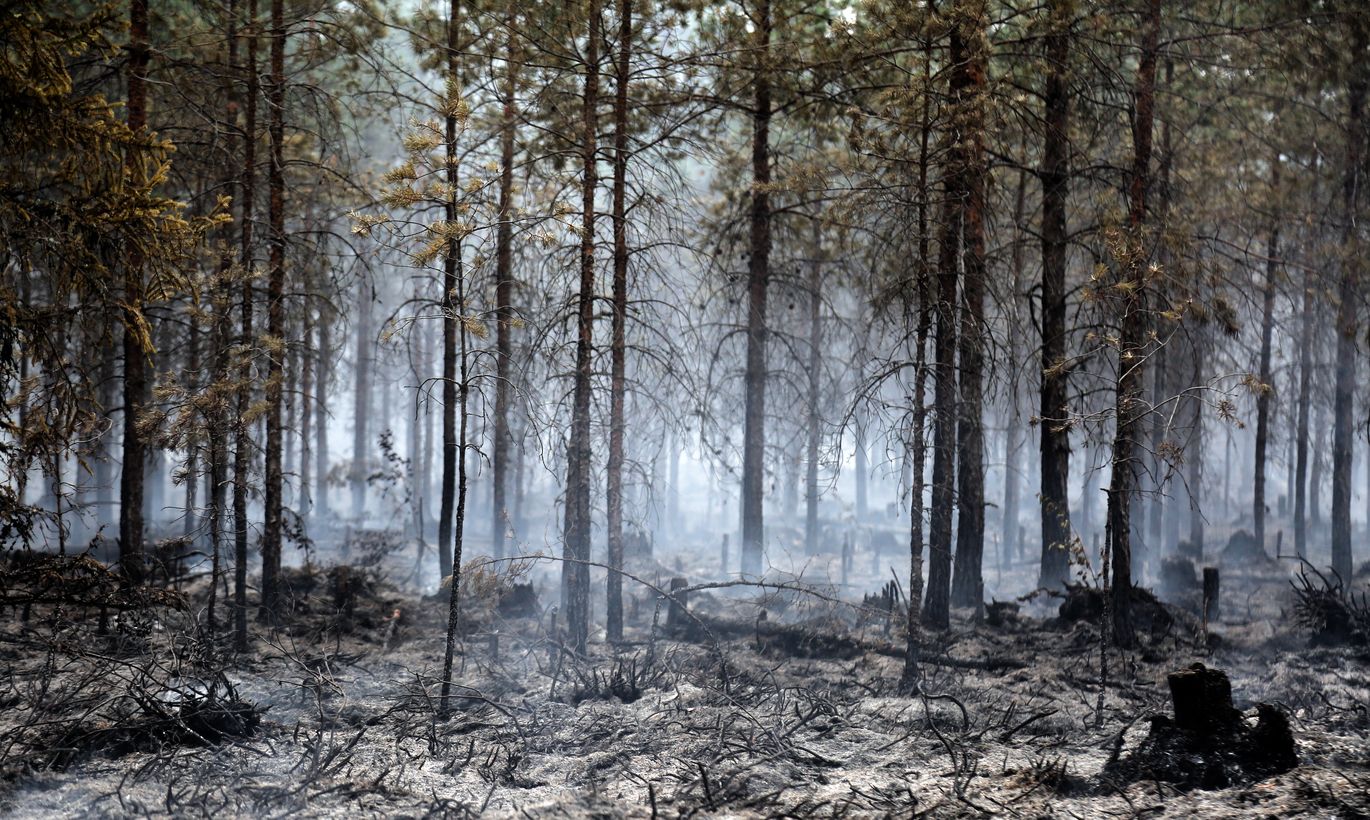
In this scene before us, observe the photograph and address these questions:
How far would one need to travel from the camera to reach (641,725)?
8.11 metres

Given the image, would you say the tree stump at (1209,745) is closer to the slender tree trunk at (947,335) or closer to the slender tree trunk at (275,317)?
the slender tree trunk at (947,335)

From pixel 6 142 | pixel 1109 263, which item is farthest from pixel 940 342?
pixel 6 142

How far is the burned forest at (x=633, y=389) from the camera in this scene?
6.89 m

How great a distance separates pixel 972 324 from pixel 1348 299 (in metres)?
11.9

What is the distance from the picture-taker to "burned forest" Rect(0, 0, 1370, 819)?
689 centimetres

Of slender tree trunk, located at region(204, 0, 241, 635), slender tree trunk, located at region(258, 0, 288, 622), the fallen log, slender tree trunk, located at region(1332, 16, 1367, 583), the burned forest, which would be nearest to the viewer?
the burned forest

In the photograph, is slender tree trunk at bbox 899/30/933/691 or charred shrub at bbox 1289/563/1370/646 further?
charred shrub at bbox 1289/563/1370/646

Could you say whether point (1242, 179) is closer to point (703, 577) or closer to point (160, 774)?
point (703, 577)

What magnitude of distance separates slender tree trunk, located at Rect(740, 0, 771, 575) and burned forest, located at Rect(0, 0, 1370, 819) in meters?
0.09

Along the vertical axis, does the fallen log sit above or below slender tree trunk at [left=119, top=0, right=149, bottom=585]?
below

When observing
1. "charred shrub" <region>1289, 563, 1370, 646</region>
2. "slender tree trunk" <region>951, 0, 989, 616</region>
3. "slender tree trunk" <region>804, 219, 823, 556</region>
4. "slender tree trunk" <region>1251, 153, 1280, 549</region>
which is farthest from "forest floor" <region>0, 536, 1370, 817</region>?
"slender tree trunk" <region>1251, 153, 1280, 549</region>

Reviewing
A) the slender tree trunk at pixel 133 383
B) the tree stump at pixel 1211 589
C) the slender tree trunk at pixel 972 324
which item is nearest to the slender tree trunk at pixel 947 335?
the slender tree trunk at pixel 972 324

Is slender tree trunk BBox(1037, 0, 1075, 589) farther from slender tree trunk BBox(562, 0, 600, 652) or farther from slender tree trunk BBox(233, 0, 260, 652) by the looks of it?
slender tree trunk BBox(233, 0, 260, 652)

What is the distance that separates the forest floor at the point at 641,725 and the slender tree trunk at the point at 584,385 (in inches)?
Result: 30.0
